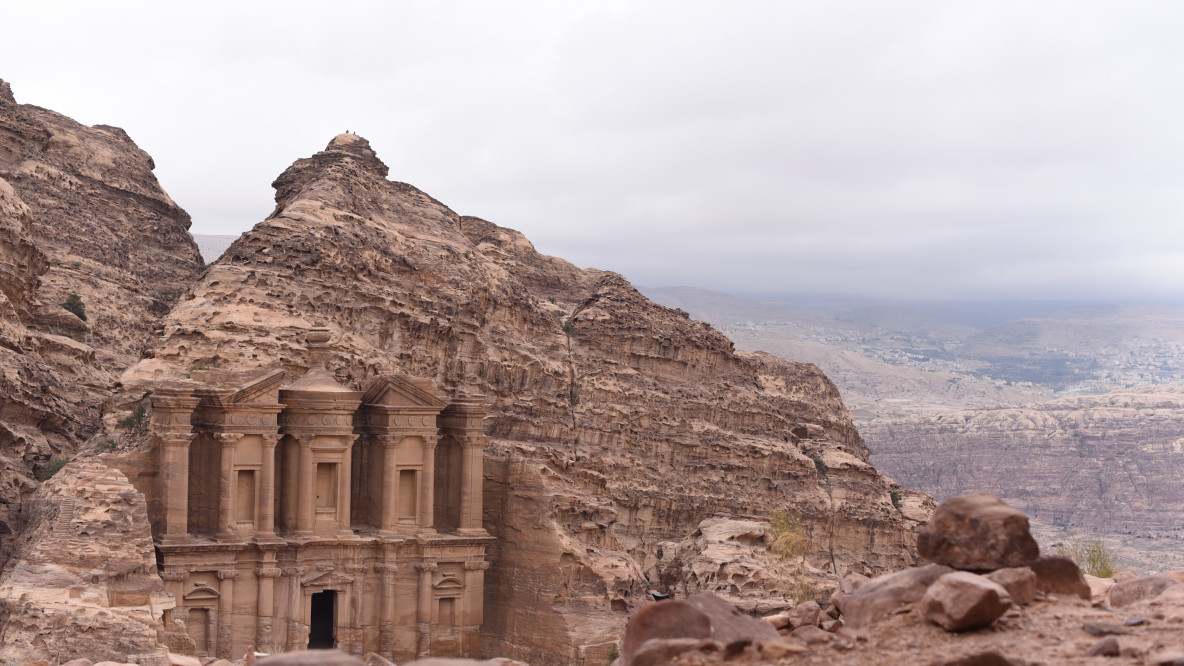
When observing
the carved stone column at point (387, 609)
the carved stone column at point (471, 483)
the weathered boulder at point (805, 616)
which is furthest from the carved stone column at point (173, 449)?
the weathered boulder at point (805, 616)

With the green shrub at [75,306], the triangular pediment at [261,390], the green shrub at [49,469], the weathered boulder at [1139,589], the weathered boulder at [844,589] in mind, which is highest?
the green shrub at [75,306]

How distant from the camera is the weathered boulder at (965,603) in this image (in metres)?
14.0

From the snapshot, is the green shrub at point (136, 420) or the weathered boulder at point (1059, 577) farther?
the green shrub at point (136, 420)

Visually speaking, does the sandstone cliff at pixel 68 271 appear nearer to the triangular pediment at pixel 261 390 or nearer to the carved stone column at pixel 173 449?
the carved stone column at pixel 173 449

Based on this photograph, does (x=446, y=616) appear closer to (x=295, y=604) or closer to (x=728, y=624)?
(x=295, y=604)

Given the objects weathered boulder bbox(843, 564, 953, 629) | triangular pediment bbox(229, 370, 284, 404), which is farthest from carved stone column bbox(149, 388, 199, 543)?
weathered boulder bbox(843, 564, 953, 629)

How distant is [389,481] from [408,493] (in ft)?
4.24

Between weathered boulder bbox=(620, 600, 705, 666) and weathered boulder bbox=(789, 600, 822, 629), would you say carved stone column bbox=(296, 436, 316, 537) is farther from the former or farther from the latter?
weathered boulder bbox=(620, 600, 705, 666)

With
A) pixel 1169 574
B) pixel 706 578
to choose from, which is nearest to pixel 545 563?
pixel 706 578

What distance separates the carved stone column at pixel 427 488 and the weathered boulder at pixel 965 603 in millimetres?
31380

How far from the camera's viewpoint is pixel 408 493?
44.8m

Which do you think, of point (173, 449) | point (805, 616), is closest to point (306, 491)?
point (173, 449)

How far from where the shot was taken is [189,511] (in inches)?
1567

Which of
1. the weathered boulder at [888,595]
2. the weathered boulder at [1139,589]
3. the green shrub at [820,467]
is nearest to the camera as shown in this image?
the weathered boulder at [888,595]
